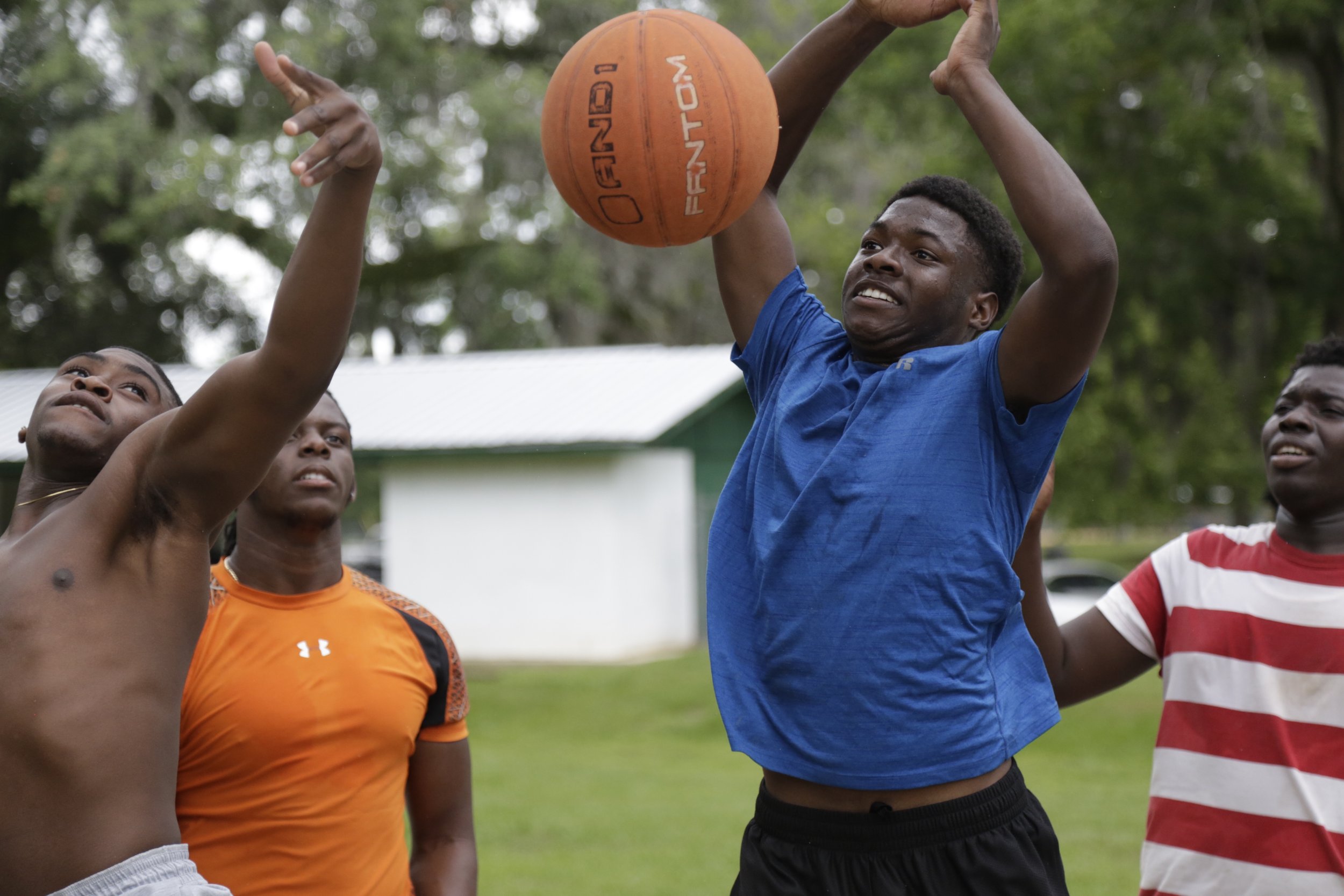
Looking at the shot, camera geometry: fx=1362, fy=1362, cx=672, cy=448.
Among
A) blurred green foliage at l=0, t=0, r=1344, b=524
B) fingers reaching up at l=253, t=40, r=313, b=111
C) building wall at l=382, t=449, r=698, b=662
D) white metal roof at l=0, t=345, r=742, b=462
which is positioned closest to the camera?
fingers reaching up at l=253, t=40, r=313, b=111

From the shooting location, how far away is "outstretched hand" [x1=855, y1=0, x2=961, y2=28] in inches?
113

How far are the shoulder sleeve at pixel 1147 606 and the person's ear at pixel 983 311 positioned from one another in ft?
3.53

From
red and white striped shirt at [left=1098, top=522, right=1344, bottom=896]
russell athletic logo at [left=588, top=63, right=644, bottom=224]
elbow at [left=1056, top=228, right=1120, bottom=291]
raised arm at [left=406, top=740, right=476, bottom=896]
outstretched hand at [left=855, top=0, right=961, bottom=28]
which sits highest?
outstretched hand at [left=855, top=0, right=961, bottom=28]

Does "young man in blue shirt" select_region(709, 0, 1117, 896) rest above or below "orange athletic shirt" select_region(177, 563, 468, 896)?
above

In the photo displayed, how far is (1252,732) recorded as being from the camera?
11.0ft

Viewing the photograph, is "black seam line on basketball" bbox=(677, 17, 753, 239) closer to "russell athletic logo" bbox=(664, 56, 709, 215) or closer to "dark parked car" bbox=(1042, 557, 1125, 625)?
"russell athletic logo" bbox=(664, 56, 709, 215)

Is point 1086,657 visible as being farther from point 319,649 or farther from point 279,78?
point 279,78

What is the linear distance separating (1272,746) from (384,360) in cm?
2068

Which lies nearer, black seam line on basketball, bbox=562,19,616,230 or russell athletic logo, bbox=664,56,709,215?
russell athletic logo, bbox=664,56,709,215

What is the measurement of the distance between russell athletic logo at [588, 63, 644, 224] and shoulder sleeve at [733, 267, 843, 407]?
376 millimetres

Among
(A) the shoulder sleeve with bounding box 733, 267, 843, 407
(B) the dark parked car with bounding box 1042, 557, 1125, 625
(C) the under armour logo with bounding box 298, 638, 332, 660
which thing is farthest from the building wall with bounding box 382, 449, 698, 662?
(A) the shoulder sleeve with bounding box 733, 267, 843, 407

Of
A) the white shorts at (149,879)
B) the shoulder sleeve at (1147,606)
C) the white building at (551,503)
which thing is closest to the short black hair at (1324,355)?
the shoulder sleeve at (1147,606)

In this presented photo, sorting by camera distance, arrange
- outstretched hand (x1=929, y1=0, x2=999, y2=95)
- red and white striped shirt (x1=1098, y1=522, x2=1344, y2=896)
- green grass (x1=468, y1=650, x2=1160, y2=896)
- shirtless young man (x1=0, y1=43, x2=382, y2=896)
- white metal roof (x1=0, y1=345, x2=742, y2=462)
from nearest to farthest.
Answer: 1. shirtless young man (x1=0, y1=43, x2=382, y2=896)
2. outstretched hand (x1=929, y1=0, x2=999, y2=95)
3. red and white striped shirt (x1=1098, y1=522, x2=1344, y2=896)
4. green grass (x1=468, y1=650, x2=1160, y2=896)
5. white metal roof (x1=0, y1=345, x2=742, y2=462)

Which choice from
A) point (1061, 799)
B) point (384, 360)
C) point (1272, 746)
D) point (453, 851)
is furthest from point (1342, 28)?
point (384, 360)
